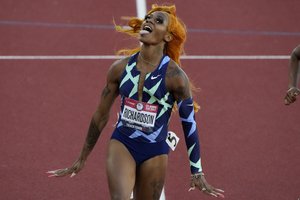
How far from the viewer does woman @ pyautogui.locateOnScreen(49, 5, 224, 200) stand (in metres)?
5.67

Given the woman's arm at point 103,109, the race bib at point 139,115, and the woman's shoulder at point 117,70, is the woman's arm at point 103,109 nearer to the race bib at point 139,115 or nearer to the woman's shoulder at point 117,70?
the woman's shoulder at point 117,70

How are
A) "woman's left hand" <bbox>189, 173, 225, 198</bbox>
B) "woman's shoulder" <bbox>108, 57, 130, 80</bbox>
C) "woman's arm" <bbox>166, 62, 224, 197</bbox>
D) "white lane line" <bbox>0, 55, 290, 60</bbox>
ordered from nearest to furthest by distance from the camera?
1. "woman's left hand" <bbox>189, 173, 225, 198</bbox>
2. "woman's arm" <bbox>166, 62, 224, 197</bbox>
3. "woman's shoulder" <bbox>108, 57, 130, 80</bbox>
4. "white lane line" <bbox>0, 55, 290, 60</bbox>

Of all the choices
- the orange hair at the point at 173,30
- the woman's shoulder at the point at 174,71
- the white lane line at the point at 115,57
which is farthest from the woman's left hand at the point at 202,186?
the white lane line at the point at 115,57

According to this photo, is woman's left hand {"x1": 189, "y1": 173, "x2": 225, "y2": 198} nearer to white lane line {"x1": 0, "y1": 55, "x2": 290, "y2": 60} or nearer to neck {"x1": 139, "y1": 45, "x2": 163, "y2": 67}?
neck {"x1": 139, "y1": 45, "x2": 163, "y2": 67}

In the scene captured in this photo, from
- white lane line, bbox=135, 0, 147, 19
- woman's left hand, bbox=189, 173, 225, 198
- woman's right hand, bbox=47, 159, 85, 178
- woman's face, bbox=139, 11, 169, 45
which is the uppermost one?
woman's face, bbox=139, 11, 169, 45

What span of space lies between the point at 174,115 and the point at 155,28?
356cm

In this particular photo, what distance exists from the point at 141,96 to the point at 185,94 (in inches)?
12.2

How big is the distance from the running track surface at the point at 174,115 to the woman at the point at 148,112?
161 centimetres

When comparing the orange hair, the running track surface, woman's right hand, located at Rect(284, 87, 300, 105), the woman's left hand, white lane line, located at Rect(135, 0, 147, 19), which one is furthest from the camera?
white lane line, located at Rect(135, 0, 147, 19)

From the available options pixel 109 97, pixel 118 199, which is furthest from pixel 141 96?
pixel 118 199

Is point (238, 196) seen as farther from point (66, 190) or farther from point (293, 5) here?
point (293, 5)

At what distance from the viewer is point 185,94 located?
18.6 ft

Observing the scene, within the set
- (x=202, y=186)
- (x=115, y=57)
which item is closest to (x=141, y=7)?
(x=115, y=57)

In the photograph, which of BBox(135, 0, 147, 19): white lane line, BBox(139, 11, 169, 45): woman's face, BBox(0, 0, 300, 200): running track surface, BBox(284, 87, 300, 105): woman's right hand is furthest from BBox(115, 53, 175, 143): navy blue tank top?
BBox(135, 0, 147, 19): white lane line
